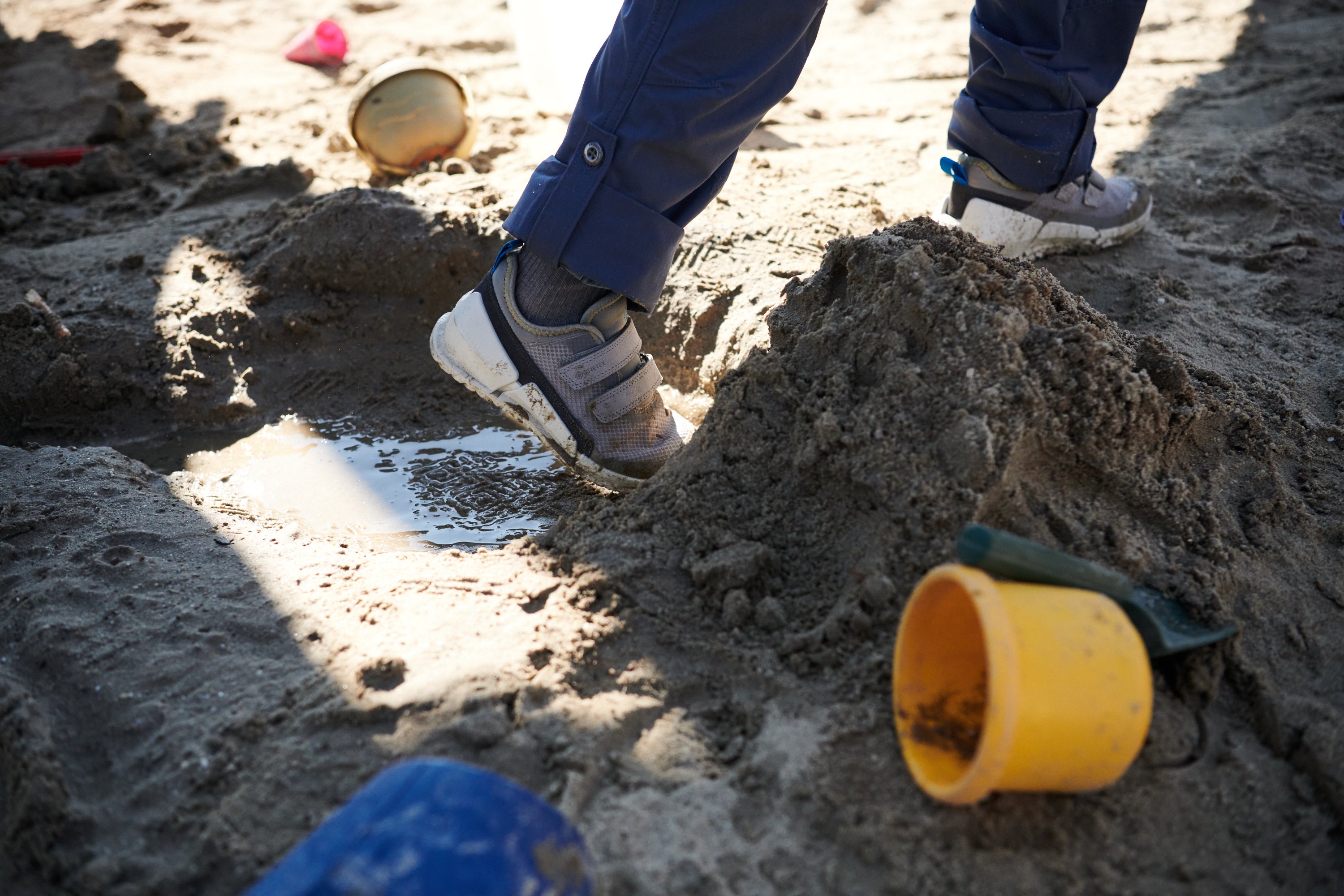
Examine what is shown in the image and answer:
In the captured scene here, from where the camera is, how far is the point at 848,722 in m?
1.28

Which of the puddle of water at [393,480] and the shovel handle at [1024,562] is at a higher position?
the shovel handle at [1024,562]

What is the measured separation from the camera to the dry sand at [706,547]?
3.90 feet

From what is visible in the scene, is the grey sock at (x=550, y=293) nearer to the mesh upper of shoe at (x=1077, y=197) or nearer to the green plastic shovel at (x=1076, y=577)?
the green plastic shovel at (x=1076, y=577)

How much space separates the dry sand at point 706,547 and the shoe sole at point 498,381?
0.16 m

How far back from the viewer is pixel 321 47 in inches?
200

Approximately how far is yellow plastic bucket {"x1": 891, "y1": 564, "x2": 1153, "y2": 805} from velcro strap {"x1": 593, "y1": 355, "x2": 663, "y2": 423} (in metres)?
0.98

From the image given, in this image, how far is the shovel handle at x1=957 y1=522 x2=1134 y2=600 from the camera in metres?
1.13

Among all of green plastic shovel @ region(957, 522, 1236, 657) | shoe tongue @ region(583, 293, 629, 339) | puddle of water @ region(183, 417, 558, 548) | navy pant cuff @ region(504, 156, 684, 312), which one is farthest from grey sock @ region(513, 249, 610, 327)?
green plastic shovel @ region(957, 522, 1236, 657)

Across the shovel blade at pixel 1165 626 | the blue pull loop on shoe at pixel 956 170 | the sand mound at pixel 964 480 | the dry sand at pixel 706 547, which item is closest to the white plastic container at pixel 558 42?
the dry sand at pixel 706 547

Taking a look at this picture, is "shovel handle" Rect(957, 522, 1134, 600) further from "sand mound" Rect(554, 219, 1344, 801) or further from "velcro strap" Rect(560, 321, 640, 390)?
"velcro strap" Rect(560, 321, 640, 390)

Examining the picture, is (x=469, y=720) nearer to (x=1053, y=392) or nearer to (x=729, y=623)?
(x=729, y=623)

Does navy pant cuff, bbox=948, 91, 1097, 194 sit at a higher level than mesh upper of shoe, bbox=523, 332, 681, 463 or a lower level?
higher

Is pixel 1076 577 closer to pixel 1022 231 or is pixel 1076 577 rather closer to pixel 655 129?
pixel 655 129

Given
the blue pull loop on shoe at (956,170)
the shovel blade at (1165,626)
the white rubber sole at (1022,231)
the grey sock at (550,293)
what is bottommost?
the white rubber sole at (1022,231)
